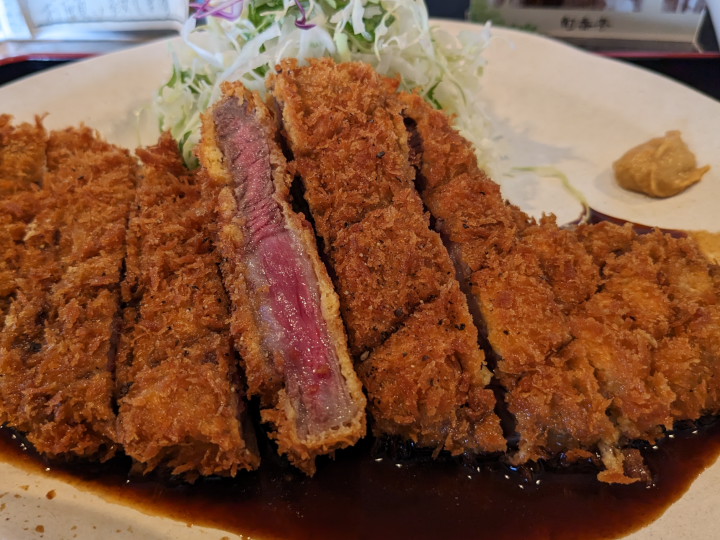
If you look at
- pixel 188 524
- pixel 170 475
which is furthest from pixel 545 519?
pixel 170 475

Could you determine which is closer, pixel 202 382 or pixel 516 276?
pixel 202 382

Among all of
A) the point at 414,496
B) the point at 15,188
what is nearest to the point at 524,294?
the point at 414,496

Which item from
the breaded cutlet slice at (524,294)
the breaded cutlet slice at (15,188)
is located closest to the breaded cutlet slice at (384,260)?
the breaded cutlet slice at (524,294)

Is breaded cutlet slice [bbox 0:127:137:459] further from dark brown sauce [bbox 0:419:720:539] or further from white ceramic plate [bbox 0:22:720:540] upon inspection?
white ceramic plate [bbox 0:22:720:540]

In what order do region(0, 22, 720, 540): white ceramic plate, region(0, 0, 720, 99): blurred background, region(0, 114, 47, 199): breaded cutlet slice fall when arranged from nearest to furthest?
region(0, 114, 47, 199): breaded cutlet slice, region(0, 22, 720, 540): white ceramic plate, region(0, 0, 720, 99): blurred background

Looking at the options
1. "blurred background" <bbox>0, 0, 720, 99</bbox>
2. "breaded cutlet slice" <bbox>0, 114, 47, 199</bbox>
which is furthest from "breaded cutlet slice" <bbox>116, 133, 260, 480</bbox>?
"blurred background" <bbox>0, 0, 720, 99</bbox>

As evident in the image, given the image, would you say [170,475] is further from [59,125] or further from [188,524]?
[59,125]
